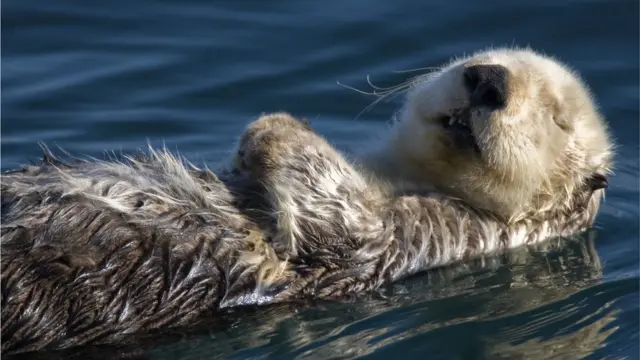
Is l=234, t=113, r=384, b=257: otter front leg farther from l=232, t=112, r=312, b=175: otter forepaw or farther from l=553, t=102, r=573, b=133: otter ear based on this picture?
l=553, t=102, r=573, b=133: otter ear

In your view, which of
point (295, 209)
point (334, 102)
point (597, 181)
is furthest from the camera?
point (334, 102)

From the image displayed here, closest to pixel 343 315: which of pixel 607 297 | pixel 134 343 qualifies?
pixel 134 343

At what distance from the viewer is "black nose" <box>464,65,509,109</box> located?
5.25 m

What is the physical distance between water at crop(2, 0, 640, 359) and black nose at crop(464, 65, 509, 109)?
942mm

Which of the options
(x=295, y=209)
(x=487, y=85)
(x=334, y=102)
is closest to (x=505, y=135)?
(x=487, y=85)

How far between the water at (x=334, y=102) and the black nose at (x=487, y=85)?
94 cm

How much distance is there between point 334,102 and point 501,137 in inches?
120

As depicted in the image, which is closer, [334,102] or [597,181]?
[597,181]

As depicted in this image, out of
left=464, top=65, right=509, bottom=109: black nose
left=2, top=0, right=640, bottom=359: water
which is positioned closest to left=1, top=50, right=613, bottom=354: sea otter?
left=464, top=65, right=509, bottom=109: black nose

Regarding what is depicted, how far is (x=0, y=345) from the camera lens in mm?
4773

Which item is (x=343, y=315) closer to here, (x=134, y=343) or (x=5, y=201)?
(x=134, y=343)

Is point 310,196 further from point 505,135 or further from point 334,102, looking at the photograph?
point 334,102

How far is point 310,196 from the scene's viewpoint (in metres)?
5.29

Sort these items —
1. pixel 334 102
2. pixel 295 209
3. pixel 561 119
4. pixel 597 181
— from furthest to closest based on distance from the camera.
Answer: pixel 334 102, pixel 597 181, pixel 561 119, pixel 295 209
